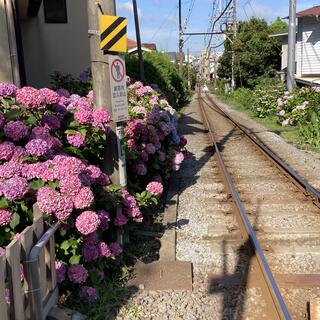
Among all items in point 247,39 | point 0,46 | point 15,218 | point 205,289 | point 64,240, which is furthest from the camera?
point 247,39

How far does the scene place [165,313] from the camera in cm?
418

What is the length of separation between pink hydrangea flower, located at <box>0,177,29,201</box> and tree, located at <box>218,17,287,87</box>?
4089cm

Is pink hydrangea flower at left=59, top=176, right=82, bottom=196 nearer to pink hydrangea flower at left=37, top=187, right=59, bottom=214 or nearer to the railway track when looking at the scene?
pink hydrangea flower at left=37, top=187, right=59, bottom=214

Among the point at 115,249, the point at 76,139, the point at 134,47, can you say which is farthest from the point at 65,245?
the point at 134,47

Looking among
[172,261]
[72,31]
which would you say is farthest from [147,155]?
[72,31]

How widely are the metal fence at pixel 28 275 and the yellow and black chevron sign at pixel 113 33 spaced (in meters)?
2.45

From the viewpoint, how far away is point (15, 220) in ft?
11.5

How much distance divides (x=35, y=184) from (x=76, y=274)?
2.72 feet

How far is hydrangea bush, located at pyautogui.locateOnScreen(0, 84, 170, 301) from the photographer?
3604 mm

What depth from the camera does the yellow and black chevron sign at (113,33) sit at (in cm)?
509

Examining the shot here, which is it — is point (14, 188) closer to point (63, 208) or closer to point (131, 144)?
point (63, 208)

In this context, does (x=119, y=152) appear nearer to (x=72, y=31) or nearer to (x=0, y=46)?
(x=0, y=46)

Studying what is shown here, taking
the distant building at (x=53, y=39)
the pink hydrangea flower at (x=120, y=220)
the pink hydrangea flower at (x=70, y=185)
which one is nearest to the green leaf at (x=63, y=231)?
the pink hydrangea flower at (x=70, y=185)

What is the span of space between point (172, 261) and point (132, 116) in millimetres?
2467
